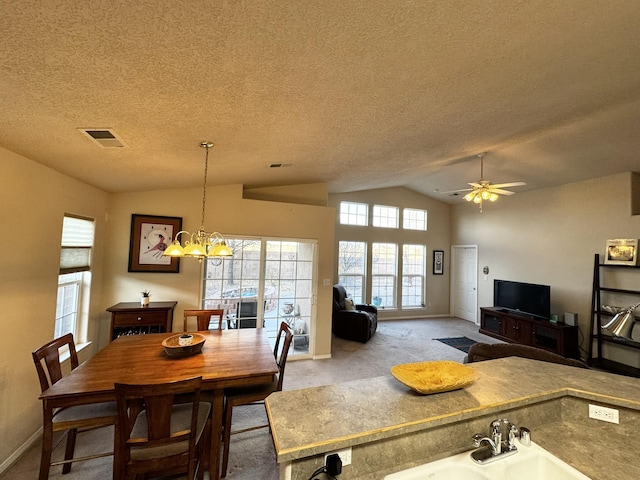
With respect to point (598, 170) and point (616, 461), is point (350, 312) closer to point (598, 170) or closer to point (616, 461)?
point (616, 461)

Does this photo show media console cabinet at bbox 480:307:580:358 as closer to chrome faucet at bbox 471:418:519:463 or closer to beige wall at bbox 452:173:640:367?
beige wall at bbox 452:173:640:367

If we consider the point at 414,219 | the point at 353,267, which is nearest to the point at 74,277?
the point at 353,267

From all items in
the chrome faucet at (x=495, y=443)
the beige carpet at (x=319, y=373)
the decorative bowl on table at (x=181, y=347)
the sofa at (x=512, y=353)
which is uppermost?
the chrome faucet at (x=495, y=443)

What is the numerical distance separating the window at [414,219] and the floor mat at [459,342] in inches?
120

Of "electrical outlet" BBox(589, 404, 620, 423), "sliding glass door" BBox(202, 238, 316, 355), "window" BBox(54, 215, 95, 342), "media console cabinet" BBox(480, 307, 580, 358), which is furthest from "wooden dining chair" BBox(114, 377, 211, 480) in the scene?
"media console cabinet" BBox(480, 307, 580, 358)

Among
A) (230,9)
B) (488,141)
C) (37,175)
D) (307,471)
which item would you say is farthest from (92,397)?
(488,141)

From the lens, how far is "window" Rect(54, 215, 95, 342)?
2.97 m

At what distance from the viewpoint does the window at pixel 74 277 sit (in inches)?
117

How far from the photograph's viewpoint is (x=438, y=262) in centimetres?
797

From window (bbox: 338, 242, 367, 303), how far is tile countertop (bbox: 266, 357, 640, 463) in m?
5.41

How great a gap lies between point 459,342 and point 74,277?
20.9ft

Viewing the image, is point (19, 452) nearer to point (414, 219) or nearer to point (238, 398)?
point (238, 398)

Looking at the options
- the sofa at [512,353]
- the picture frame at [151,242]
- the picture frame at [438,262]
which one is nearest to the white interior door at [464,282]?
the picture frame at [438,262]

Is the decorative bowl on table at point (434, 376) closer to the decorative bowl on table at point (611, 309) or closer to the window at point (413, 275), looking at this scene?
the decorative bowl on table at point (611, 309)
